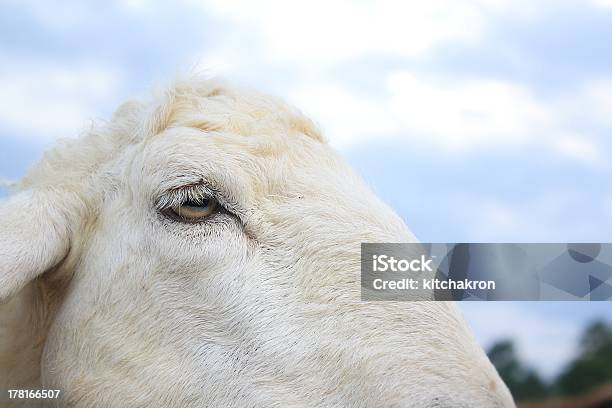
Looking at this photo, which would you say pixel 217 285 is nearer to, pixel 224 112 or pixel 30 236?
pixel 30 236

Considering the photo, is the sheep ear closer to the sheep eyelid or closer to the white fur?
the white fur

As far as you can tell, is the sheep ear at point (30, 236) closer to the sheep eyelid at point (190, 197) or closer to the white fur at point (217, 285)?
the white fur at point (217, 285)

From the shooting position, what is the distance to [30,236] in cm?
414

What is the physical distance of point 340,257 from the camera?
3.92 metres

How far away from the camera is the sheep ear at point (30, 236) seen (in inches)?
158

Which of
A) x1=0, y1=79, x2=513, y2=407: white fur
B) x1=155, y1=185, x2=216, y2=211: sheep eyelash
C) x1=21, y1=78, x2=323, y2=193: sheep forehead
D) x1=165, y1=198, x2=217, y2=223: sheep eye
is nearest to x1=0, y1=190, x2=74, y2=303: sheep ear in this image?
x1=0, y1=79, x2=513, y2=407: white fur

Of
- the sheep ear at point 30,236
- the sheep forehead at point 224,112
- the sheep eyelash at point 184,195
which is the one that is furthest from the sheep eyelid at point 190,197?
the sheep ear at point 30,236

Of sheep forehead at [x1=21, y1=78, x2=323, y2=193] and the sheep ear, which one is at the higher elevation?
sheep forehead at [x1=21, y1=78, x2=323, y2=193]

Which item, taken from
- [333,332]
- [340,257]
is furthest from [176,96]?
[333,332]

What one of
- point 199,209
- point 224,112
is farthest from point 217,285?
point 224,112

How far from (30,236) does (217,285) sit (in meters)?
1.13

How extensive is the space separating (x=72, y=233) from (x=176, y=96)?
118cm

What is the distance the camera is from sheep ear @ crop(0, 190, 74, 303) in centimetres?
401

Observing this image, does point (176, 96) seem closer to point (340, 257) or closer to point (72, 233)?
point (72, 233)
